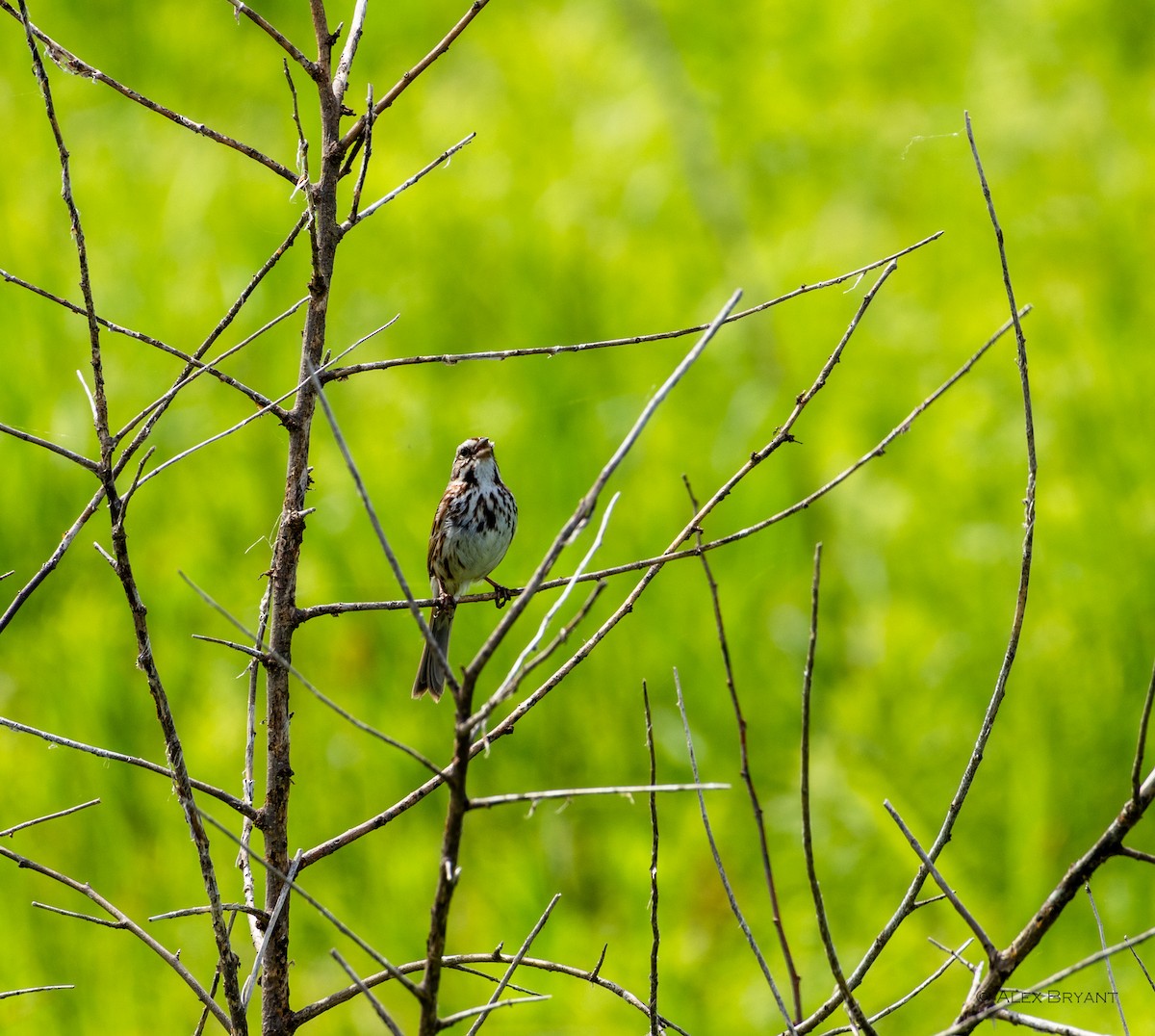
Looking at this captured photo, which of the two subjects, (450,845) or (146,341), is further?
(146,341)

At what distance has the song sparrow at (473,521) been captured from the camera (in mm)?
4090

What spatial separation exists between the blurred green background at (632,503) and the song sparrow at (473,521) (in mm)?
481

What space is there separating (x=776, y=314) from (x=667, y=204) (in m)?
1.15

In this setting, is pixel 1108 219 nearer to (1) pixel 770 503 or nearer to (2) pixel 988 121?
(2) pixel 988 121

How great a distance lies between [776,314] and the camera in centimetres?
641

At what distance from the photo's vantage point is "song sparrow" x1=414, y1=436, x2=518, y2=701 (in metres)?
4.09

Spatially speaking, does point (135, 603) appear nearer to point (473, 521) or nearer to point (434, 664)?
point (473, 521)

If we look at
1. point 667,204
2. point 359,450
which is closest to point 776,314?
point 667,204

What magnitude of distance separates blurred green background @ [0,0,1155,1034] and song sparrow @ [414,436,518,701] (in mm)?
481

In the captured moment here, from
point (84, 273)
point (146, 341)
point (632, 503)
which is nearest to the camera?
point (84, 273)

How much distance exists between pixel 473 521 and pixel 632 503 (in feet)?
4.16

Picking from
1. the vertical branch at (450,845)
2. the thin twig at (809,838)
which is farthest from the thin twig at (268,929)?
the thin twig at (809,838)

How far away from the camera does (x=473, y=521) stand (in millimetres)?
4105

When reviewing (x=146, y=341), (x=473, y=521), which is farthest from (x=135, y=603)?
(x=473, y=521)
